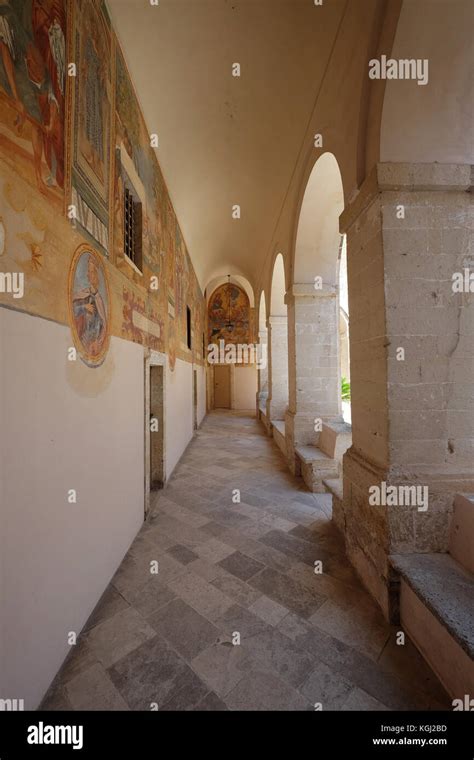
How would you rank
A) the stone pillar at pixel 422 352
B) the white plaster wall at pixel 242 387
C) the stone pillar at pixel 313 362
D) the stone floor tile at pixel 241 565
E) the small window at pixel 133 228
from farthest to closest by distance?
the white plaster wall at pixel 242 387, the stone pillar at pixel 313 362, the small window at pixel 133 228, the stone floor tile at pixel 241 565, the stone pillar at pixel 422 352

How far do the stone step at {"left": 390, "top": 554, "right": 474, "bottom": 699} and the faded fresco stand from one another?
2.97 m

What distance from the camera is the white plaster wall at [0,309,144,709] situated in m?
1.47

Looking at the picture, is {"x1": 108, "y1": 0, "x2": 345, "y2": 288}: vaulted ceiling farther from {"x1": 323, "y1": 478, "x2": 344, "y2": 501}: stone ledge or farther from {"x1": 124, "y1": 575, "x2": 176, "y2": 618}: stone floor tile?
{"x1": 124, "y1": 575, "x2": 176, "y2": 618}: stone floor tile

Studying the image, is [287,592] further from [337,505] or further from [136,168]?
[136,168]

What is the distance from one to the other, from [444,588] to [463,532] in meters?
0.48

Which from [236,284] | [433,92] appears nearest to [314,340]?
[433,92]

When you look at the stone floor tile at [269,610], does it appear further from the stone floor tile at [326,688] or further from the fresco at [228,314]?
the fresco at [228,314]

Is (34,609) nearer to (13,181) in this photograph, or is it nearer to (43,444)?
(43,444)

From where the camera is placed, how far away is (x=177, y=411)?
6.50 meters

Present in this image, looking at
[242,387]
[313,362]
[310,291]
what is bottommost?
[242,387]

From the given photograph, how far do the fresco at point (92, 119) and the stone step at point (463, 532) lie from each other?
12.2 feet

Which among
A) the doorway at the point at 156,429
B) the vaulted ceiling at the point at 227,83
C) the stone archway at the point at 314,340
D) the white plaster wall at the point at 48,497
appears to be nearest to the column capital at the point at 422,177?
the vaulted ceiling at the point at 227,83

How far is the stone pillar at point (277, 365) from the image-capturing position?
8.54 meters
